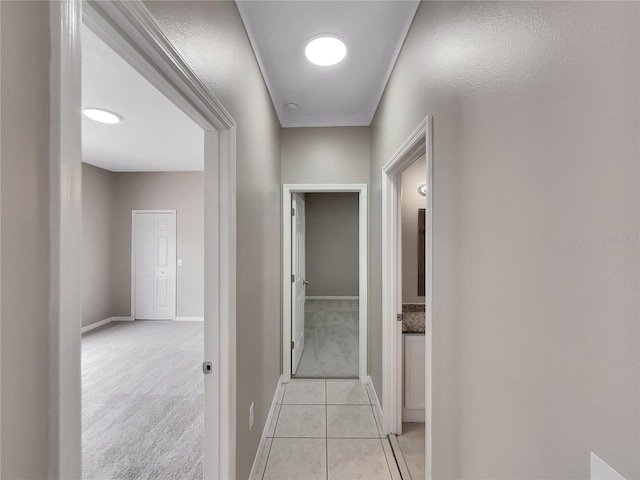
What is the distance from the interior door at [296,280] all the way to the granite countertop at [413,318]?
1168mm

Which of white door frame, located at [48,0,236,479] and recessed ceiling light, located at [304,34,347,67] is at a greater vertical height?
recessed ceiling light, located at [304,34,347,67]

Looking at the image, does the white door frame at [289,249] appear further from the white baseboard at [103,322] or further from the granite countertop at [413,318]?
the white baseboard at [103,322]

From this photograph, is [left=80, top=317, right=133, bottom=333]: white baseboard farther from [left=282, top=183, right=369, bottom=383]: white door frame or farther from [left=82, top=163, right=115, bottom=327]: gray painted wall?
[left=282, top=183, right=369, bottom=383]: white door frame

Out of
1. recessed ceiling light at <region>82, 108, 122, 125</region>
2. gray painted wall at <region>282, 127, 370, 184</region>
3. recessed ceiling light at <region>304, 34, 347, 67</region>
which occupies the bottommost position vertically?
gray painted wall at <region>282, 127, 370, 184</region>

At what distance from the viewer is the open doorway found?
210cm

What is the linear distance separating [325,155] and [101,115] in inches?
90.5

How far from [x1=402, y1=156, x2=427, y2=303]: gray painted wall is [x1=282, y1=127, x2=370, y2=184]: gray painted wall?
1.60 feet

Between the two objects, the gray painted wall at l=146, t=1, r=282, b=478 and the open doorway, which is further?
the open doorway

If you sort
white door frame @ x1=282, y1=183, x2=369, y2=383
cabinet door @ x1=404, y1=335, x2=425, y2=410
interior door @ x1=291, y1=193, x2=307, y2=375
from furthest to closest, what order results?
interior door @ x1=291, y1=193, x2=307, y2=375 < white door frame @ x1=282, y1=183, x2=369, y2=383 < cabinet door @ x1=404, y1=335, x2=425, y2=410

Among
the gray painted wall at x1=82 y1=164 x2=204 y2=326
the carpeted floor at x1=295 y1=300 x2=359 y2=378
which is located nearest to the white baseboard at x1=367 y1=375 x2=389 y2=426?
the carpeted floor at x1=295 y1=300 x2=359 y2=378

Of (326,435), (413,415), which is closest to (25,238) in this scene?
(326,435)

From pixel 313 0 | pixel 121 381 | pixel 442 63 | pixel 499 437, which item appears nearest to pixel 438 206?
pixel 442 63

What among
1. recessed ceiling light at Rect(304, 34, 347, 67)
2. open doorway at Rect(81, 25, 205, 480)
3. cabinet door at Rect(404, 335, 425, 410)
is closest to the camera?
recessed ceiling light at Rect(304, 34, 347, 67)

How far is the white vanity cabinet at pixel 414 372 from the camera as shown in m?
2.25
